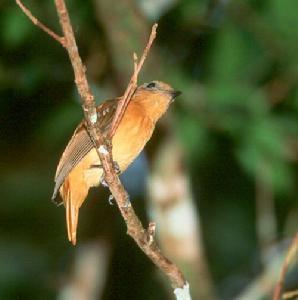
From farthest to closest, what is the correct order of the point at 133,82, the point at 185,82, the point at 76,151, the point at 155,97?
the point at 185,82
the point at 155,97
the point at 76,151
the point at 133,82

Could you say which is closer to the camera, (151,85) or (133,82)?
(133,82)

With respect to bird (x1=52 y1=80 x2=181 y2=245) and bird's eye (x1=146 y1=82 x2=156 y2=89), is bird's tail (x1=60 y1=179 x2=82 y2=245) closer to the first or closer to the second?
bird (x1=52 y1=80 x2=181 y2=245)

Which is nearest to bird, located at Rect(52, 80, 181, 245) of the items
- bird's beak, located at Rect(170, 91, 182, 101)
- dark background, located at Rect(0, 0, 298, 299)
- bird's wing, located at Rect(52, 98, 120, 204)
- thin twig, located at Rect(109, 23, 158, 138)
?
bird's wing, located at Rect(52, 98, 120, 204)

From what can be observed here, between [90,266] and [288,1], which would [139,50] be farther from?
[90,266]

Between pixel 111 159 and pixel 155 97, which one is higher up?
pixel 155 97

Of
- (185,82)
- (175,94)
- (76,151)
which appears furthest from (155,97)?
(185,82)

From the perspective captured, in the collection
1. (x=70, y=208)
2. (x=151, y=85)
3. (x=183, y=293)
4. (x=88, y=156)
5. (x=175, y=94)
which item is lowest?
(x=183, y=293)

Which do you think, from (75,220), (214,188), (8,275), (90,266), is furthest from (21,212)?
(75,220)

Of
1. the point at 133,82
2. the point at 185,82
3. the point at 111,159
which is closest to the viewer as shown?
the point at 133,82

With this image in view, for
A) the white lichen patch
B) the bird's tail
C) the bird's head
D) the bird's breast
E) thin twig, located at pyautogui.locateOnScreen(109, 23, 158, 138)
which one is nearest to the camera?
thin twig, located at pyautogui.locateOnScreen(109, 23, 158, 138)

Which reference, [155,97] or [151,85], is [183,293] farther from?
[151,85]
